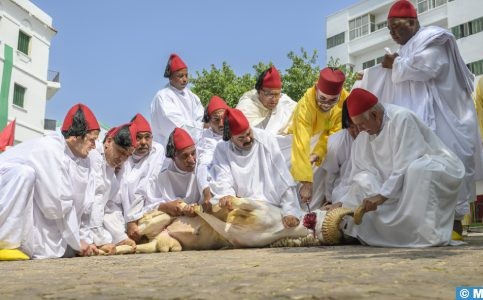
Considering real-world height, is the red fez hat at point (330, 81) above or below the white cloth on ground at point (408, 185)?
above

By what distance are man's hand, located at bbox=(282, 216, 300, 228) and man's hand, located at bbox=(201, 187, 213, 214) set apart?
0.74 meters

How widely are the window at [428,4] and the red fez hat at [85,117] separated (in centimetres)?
2468

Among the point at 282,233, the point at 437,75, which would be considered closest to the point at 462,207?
the point at 437,75

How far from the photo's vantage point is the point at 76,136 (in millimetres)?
4898

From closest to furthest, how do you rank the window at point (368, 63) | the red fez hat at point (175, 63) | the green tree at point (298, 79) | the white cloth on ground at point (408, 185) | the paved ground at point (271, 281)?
the paved ground at point (271, 281), the white cloth on ground at point (408, 185), the red fez hat at point (175, 63), the green tree at point (298, 79), the window at point (368, 63)

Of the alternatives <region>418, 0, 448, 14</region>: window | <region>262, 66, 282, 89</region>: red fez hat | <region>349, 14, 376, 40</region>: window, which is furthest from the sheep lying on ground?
<region>349, 14, 376, 40</region>: window

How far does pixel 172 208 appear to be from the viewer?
215 inches

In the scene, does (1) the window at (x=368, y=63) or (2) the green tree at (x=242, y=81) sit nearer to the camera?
(2) the green tree at (x=242, y=81)

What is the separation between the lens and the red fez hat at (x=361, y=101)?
15.0 feet

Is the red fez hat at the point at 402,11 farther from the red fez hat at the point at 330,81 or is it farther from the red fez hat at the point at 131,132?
the red fez hat at the point at 131,132

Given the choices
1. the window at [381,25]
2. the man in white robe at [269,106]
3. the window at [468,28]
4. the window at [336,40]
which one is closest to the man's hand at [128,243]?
the man in white robe at [269,106]

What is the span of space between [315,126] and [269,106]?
0.90m

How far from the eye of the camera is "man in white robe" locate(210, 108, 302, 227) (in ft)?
17.3

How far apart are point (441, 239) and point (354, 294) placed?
2.74m
